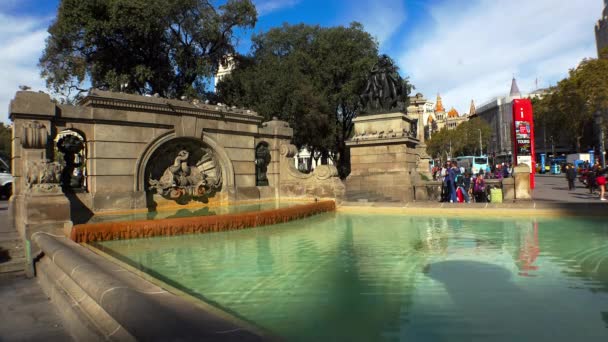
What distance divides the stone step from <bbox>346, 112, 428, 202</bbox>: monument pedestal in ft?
47.3

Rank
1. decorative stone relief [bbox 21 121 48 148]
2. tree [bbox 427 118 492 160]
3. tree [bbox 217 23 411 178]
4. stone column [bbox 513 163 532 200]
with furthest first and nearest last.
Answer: tree [bbox 427 118 492 160], tree [bbox 217 23 411 178], stone column [bbox 513 163 532 200], decorative stone relief [bbox 21 121 48 148]

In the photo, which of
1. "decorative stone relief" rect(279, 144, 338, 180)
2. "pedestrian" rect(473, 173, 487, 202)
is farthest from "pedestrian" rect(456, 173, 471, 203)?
"decorative stone relief" rect(279, 144, 338, 180)

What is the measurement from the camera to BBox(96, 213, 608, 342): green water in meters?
3.36

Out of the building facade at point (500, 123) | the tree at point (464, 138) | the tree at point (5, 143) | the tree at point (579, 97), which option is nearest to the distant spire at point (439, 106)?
the building facade at point (500, 123)

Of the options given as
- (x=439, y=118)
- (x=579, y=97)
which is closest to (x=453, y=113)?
(x=439, y=118)

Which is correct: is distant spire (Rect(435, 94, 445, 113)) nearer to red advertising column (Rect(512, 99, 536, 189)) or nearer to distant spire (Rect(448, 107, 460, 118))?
distant spire (Rect(448, 107, 460, 118))

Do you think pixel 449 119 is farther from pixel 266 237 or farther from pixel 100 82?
pixel 266 237

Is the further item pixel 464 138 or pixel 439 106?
pixel 439 106

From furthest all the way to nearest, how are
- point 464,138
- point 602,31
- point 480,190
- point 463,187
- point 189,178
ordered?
point 464,138 < point 602,31 < point 463,187 < point 480,190 < point 189,178

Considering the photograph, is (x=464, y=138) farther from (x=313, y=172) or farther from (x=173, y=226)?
(x=173, y=226)

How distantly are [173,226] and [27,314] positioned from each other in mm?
3643

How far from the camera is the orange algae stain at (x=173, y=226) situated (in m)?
7.01

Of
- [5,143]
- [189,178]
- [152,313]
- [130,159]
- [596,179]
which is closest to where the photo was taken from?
[152,313]

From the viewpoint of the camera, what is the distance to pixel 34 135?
28.9 feet
